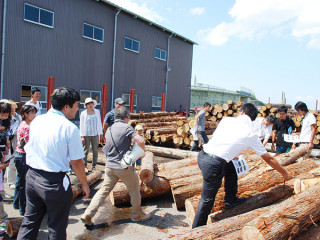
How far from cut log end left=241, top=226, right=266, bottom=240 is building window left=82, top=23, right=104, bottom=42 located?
14516 millimetres

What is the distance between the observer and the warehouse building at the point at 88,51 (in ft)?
38.6

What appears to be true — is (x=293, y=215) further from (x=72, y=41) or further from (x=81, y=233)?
(x=72, y=41)

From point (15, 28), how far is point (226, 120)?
1195 cm

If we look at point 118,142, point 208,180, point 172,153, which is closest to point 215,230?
point 208,180

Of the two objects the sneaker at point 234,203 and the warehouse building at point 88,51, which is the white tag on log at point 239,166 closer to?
the sneaker at point 234,203

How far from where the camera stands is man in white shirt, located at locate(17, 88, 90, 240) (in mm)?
2480

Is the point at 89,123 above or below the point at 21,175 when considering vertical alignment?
above

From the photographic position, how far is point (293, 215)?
2926mm

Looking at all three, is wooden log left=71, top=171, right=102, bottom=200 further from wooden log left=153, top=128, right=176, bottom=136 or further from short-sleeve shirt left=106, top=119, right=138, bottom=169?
wooden log left=153, top=128, right=176, bottom=136

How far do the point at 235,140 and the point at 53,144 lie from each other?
7.05ft

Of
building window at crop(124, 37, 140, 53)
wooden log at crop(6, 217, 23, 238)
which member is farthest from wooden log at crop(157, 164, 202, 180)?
building window at crop(124, 37, 140, 53)

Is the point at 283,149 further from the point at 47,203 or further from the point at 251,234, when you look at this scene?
the point at 47,203

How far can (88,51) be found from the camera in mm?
15102

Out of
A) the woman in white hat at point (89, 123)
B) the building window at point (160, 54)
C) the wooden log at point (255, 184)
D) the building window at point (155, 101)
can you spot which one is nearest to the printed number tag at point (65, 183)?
the wooden log at point (255, 184)
